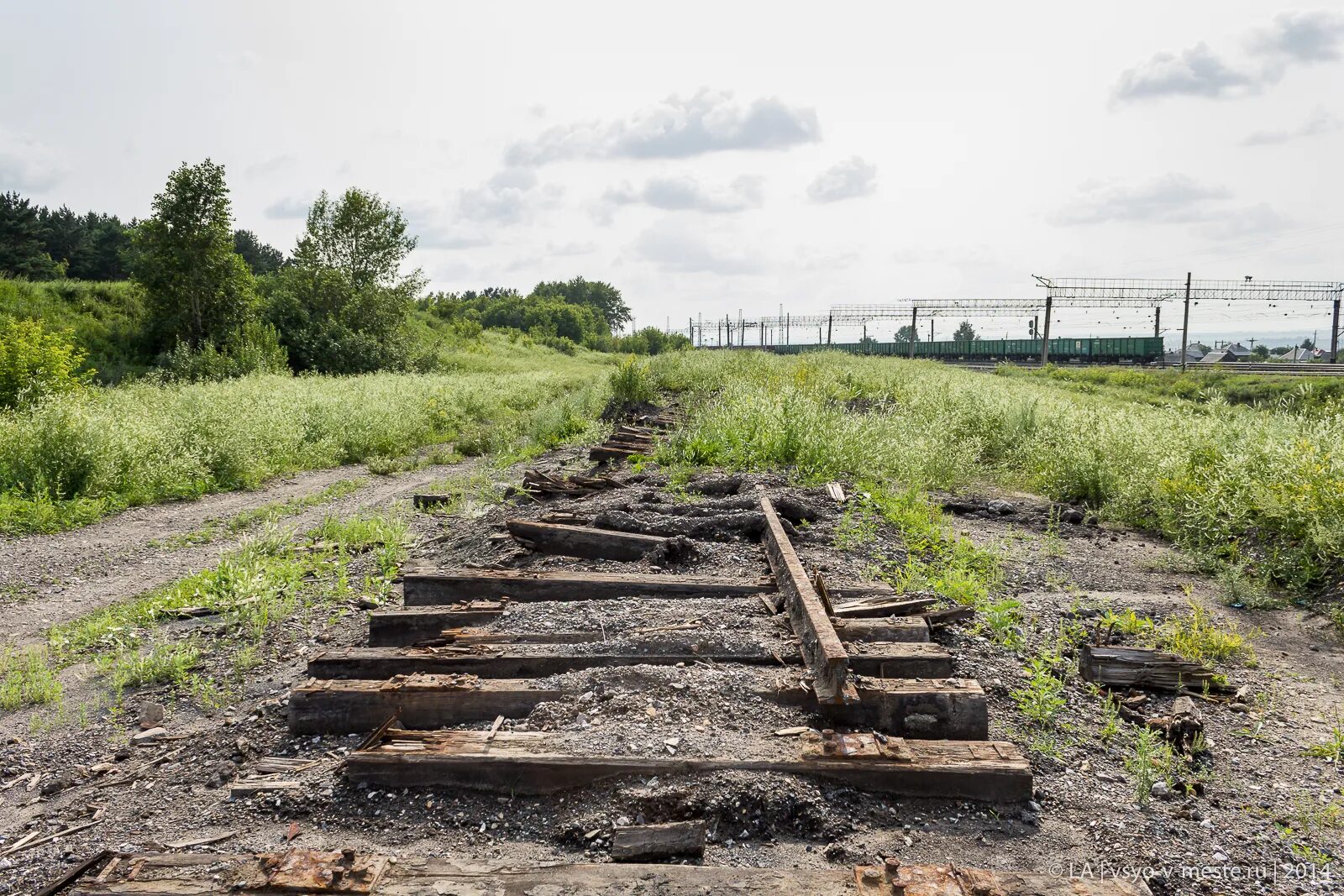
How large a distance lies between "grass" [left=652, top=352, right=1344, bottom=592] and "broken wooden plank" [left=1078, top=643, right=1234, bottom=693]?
2.83 meters

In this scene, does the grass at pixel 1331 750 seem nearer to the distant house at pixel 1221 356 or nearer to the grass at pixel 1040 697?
the grass at pixel 1040 697

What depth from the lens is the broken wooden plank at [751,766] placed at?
3.00m

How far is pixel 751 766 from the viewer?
3.00m

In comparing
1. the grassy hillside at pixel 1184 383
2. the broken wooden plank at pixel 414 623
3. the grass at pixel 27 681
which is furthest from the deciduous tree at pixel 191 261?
the grassy hillside at pixel 1184 383

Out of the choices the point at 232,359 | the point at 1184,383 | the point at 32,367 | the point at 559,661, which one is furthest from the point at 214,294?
the point at 1184,383

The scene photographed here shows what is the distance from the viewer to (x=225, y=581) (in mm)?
6777

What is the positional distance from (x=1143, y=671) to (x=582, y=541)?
3926 millimetres

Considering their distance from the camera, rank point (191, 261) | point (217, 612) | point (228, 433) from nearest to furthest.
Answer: point (217, 612) → point (228, 433) → point (191, 261)

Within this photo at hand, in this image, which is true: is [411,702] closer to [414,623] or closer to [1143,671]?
[414,623]

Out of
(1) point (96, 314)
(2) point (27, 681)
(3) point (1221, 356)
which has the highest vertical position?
(3) point (1221, 356)

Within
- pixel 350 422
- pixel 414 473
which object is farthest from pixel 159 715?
Result: pixel 350 422

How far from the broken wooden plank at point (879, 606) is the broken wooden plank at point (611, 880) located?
2.13 metres

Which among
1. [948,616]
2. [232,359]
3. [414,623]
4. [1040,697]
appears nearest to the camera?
[1040,697]

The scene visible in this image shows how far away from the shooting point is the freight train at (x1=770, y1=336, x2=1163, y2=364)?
55.0 meters
